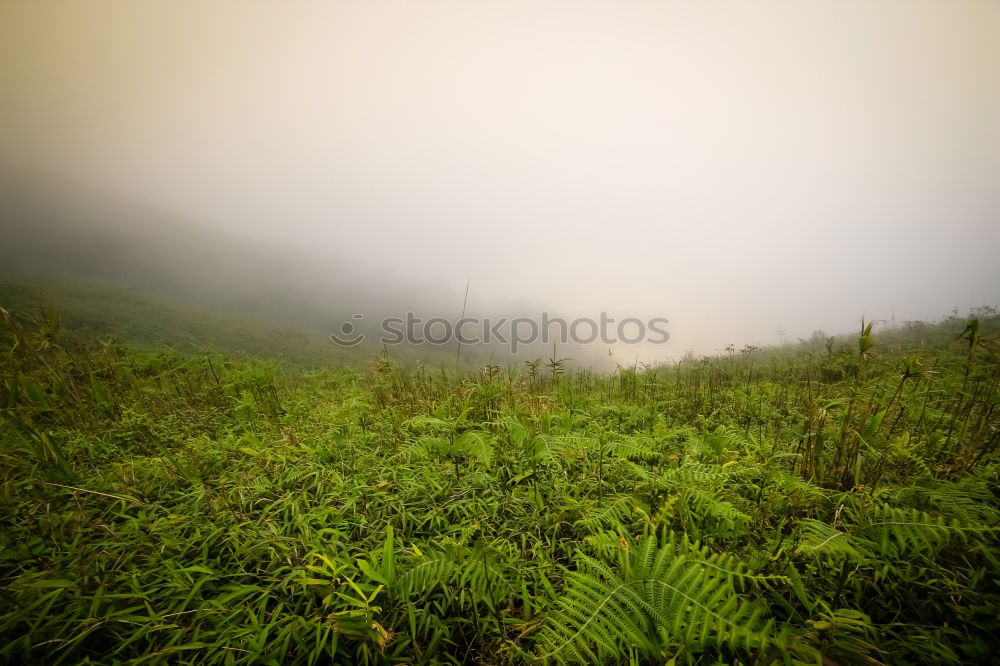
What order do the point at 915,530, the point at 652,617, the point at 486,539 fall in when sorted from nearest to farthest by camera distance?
the point at 652,617, the point at 915,530, the point at 486,539

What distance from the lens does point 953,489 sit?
2.10 meters

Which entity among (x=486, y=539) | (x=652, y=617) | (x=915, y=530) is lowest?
(x=486, y=539)

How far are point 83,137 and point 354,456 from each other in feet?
465

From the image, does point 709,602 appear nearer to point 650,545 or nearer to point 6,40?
point 650,545

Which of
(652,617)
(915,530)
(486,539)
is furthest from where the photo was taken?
(486,539)

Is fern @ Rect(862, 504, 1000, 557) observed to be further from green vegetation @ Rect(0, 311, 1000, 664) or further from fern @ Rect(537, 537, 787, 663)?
fern @ Rect(537, 537, 787, 663)

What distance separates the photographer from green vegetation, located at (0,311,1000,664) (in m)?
1.48

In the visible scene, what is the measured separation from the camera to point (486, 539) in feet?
7.14

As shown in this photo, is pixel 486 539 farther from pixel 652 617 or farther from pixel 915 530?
pixel 915 530

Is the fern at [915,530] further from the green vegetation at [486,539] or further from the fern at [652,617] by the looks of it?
the fern at [652,617]

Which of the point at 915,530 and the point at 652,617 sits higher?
the point at 915,530

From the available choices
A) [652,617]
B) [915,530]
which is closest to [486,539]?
[652,617]

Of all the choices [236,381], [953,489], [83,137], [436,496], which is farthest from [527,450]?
[83,137]

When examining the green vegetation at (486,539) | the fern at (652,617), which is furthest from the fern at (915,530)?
the fern at (652,617)
